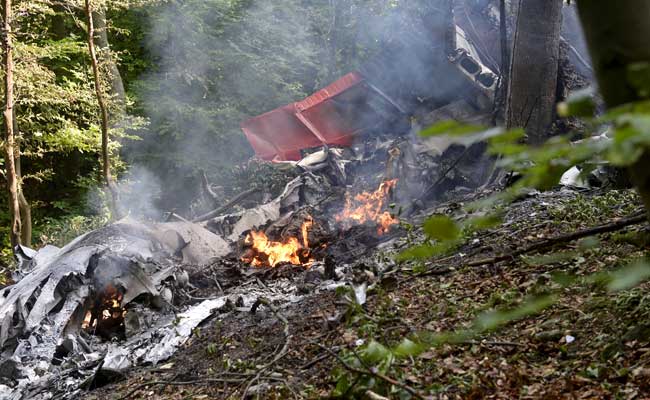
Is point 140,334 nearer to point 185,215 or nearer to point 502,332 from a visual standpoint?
point 502,332

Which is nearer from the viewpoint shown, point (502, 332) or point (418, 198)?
point (502, 332)

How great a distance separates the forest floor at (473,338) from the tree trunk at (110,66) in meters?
10.3

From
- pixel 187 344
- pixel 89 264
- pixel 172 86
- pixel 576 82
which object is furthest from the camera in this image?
pixel 172 86

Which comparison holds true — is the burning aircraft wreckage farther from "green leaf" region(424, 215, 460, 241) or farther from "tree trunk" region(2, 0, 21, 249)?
"tree trunk" region(2, 0, 21, 249)

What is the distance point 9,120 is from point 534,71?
31.9ft

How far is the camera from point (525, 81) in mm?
8336

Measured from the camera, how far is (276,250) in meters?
8.84

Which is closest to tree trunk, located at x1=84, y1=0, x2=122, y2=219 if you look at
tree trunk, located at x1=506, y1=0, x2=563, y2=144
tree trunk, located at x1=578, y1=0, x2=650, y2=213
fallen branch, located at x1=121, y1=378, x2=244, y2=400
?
tree trunk, located at x1=506, y1=0, x2=563, y2=144

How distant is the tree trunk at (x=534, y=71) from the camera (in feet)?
26.5

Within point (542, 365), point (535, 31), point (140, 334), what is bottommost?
point (140, 334)

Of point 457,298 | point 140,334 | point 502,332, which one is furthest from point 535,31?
point 140,334

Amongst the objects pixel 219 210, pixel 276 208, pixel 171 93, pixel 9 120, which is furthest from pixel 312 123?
pixel 9 120

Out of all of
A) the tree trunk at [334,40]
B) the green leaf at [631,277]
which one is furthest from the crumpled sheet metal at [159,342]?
the tree trunk at [334,40]

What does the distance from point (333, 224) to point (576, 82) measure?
4.78 metres
